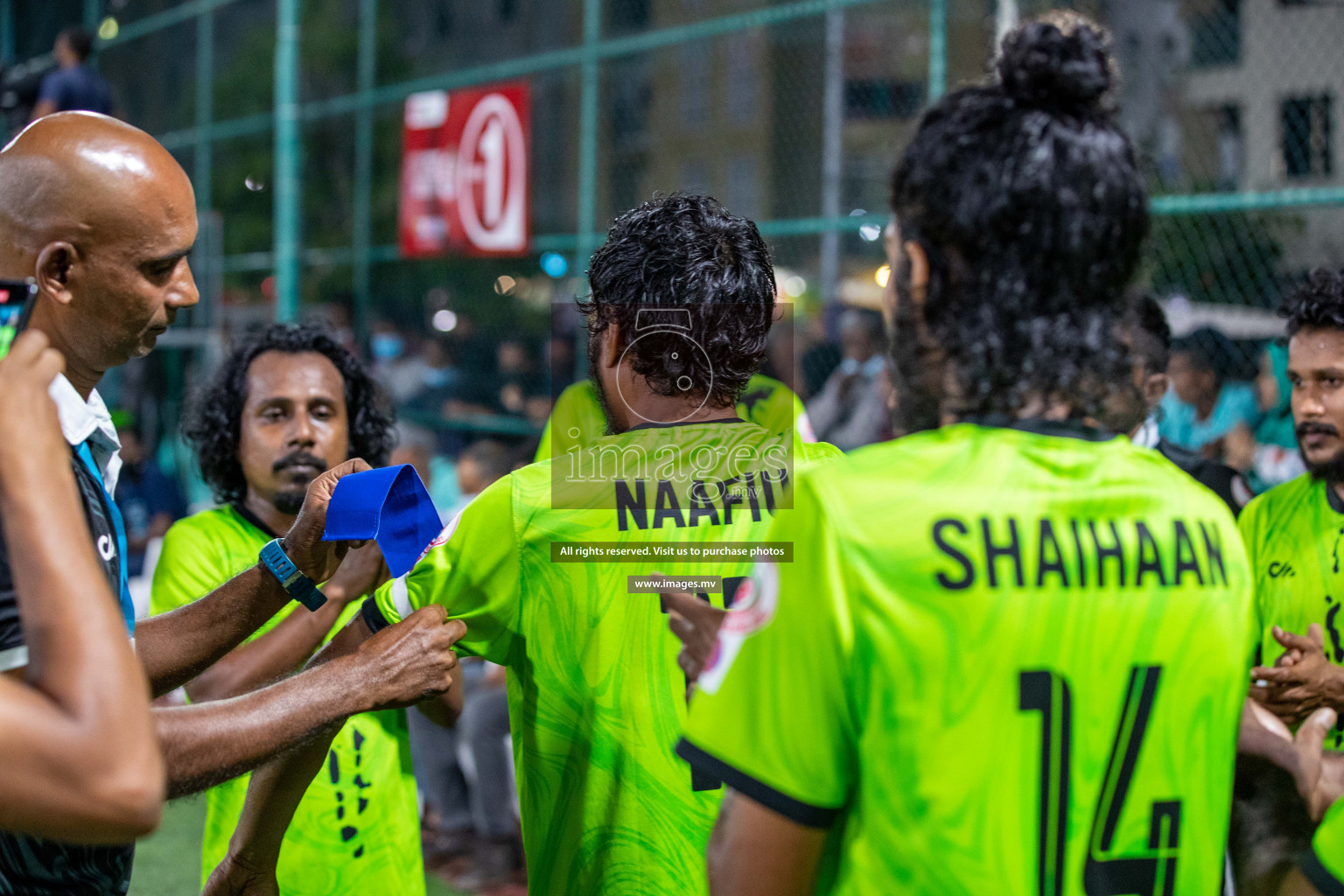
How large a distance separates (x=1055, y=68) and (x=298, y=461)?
2.12 metres

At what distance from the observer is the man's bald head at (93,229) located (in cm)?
162

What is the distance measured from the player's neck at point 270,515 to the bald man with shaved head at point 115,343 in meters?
1.04

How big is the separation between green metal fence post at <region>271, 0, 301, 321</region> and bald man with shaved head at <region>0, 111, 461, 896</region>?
6918 millimetres

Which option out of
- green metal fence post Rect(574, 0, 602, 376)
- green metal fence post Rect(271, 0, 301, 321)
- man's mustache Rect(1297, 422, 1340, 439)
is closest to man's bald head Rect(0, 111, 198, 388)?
man's mustache Rect(1297, 422, 1340, 439)

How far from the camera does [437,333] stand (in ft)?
30.1

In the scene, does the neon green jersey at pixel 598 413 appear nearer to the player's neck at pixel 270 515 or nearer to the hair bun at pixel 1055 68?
the player's neck at pixel 270 515

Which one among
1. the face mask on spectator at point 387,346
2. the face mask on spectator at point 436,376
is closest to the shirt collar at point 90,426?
the face mask on spectator at point 436,376

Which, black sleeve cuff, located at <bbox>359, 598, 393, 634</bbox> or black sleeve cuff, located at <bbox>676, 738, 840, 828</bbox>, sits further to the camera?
black sleeve cuff, located at <bbox>359, 598, 393, 634</bbox>

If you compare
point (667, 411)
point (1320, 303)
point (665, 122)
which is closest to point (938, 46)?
point (1320, 303)

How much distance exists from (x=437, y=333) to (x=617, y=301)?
752 cm

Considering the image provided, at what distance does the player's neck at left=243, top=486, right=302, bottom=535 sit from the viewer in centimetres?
288

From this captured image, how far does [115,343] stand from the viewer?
175 centimetres

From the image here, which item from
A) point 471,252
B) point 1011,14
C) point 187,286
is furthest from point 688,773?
point 471,252

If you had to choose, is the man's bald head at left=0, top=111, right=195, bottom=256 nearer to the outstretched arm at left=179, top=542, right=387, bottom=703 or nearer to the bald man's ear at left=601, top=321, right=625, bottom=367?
the bald man's ear at left=601, top=321, right=625, bottom=367
